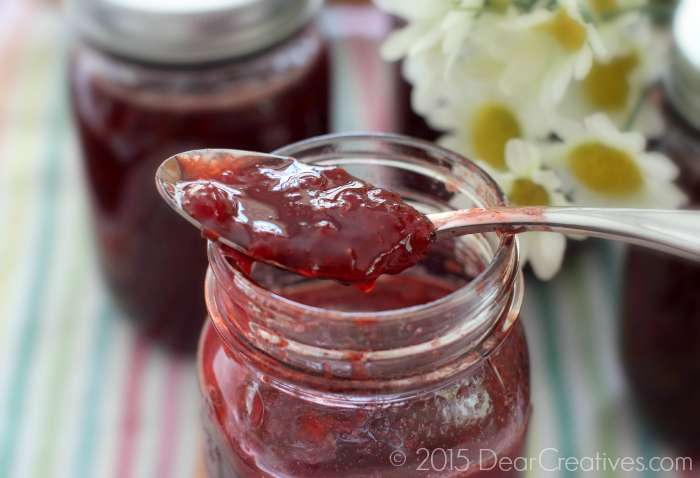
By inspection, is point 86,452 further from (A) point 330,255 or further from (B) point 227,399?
(A) point 330,255

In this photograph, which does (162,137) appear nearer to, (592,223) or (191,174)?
(191,174)

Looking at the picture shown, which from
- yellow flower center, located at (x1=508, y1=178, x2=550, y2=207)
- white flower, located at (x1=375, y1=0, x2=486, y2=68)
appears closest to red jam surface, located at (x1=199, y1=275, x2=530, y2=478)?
yellow flower center, located at (x1=508, y1=178, x2=550, y2=207)

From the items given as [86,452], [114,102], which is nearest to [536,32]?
[114,102]

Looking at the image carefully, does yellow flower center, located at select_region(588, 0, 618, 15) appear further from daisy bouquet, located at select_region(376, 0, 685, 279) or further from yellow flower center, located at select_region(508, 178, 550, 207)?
yellow flower center, located at select_region(508, 178, 550, 207)

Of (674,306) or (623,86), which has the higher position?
(623,86)

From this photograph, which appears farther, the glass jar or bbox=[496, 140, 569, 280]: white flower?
bbox=[496, 140, 569, 280]: white flower

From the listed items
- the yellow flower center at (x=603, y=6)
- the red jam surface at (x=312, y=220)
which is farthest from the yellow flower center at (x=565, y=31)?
the red jam surface at (x=312, y=220)

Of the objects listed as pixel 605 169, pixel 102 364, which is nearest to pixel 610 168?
pixel 605 169

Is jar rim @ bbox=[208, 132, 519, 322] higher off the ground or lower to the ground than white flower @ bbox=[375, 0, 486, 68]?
lower
